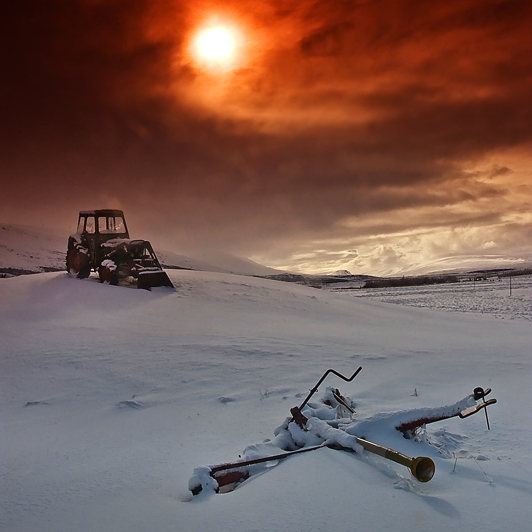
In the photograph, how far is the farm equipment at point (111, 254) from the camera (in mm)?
11562

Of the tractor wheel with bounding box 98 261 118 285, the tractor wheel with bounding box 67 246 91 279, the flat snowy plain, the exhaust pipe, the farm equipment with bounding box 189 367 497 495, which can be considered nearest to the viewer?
the exhaust pipe

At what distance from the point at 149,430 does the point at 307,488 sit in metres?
2.34

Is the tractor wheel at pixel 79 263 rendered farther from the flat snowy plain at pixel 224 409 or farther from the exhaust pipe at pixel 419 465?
the exhaust pipe at pixel 419 465

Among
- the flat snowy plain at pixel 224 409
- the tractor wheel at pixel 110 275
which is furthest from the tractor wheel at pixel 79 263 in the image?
the flat snowy plain at pixel 224 409

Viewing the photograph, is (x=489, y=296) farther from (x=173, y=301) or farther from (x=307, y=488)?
(x=307, y=488)

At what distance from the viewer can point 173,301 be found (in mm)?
10492

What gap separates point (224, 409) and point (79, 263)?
371 inches

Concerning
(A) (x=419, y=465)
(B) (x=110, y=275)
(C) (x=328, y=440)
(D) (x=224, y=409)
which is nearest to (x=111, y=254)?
(B) (x=110, y=275)

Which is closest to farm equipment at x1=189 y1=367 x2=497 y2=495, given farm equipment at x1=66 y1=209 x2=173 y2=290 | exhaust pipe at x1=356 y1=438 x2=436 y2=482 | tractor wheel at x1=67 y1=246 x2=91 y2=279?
exhaust pipe at x1=356 y1=438 x2=436 y2=482

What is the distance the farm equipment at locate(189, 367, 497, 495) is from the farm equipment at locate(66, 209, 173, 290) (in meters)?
8.51

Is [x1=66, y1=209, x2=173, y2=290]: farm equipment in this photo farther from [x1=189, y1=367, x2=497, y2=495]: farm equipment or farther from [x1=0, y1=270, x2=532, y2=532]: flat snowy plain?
[x1=189, y1=367, x2=497, y2=495]: farm equipment

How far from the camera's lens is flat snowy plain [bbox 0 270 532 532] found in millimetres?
2545

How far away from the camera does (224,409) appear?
497cm

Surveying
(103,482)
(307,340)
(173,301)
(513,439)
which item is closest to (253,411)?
(103,482)
